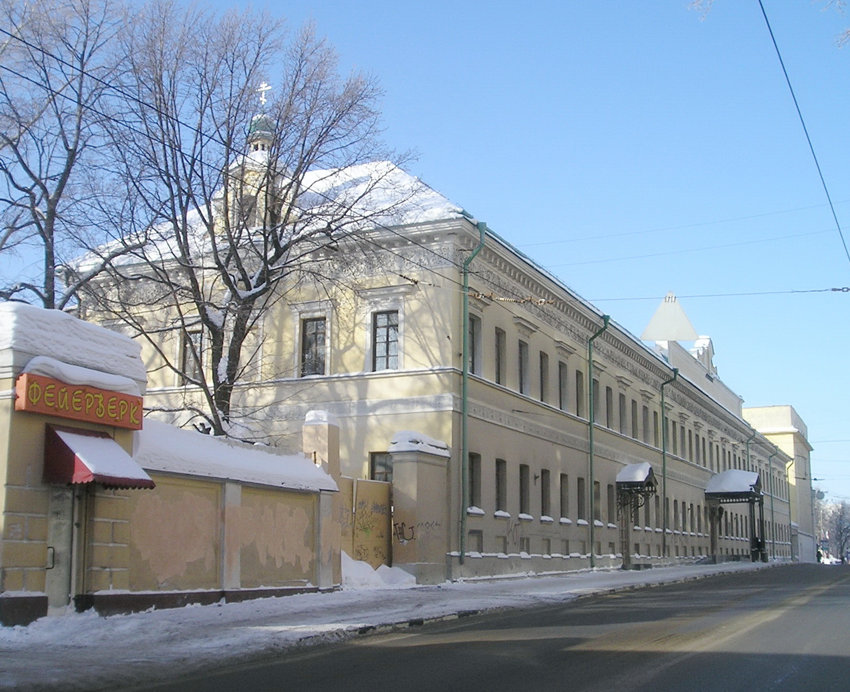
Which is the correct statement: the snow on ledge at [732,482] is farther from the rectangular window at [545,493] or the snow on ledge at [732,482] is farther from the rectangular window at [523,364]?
the rectangular window at [523,364]

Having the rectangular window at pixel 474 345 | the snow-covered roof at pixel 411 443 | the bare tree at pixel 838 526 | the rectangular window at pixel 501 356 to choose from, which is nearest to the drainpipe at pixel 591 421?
the rectangular window at pixel 501 356

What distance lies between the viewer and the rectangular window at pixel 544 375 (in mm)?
33906

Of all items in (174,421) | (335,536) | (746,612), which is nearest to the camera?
(746,612)

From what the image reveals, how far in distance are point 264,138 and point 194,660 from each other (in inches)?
688

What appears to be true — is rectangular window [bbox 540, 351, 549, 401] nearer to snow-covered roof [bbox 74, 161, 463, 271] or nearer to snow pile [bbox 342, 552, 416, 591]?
snow-covered roof [bbox 74, 161, 463, 271]

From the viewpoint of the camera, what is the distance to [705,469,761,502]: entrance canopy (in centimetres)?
5703

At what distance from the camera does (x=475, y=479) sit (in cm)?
2803

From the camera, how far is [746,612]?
17.4 meters

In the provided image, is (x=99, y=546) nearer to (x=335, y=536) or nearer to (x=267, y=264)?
(x=335, y=536)

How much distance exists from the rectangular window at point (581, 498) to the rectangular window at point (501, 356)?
7906 millimetres

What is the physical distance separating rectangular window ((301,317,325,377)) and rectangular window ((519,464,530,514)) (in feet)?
24.2

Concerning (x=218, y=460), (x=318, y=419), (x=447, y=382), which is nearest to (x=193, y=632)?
(x=218, y=460)

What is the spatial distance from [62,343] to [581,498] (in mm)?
25538

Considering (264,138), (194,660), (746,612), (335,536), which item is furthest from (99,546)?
(264,138)
